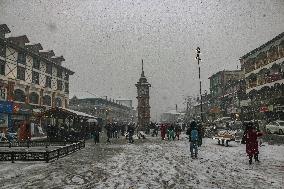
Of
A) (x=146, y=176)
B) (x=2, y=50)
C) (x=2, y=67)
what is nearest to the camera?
(x=146, y=176)

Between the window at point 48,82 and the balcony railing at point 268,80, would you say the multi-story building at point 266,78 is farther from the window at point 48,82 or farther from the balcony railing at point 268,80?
the window at point 48,82

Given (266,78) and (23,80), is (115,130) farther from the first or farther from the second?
(266,78)

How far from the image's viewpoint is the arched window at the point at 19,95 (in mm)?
37891

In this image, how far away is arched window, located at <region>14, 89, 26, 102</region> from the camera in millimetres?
37891

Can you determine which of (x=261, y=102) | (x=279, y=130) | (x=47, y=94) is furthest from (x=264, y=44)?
(x=47, y=94)

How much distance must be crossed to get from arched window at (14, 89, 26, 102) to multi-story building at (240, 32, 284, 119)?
31.4 m

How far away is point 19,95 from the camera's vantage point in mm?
38781

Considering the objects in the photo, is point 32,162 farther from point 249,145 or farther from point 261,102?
point 261,102

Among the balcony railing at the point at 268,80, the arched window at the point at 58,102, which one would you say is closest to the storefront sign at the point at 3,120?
the arched window at the point at 58,102

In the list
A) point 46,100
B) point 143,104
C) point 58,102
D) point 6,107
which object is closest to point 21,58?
point 6,107

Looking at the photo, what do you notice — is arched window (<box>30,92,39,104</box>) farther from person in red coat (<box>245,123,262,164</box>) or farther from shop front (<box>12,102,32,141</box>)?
person in red coat (<box>245,123,262,164</box>)

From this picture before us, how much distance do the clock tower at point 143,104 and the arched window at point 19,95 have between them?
60.9ft

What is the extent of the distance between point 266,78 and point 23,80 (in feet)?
106

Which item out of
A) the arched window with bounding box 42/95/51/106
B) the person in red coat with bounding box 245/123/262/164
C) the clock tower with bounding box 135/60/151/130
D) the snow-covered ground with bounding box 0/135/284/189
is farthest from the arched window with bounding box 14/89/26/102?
the person in red coat with bounding box 245/123/262/164
